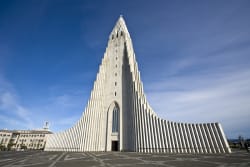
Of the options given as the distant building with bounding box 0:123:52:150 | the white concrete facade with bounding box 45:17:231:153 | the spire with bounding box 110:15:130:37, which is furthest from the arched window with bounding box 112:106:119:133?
the distant building with bounding box 0:123:52:150

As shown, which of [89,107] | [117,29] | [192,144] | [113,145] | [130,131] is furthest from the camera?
[117,29]

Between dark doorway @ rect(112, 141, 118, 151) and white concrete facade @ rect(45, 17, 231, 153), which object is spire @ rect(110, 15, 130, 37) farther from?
dark doorway @ rect(112, 141, 118, 151)

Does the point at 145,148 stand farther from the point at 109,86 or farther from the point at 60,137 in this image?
the point at 60,137

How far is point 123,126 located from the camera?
26953mm

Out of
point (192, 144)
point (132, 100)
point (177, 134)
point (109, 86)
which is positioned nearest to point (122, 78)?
point (109, 86)

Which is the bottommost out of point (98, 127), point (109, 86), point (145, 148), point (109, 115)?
point (145, 148)

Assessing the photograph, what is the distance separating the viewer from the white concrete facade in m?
19.4

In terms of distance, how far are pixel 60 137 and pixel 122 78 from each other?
57.4ft

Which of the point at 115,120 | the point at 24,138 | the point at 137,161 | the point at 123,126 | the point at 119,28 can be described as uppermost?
the point at 119,28

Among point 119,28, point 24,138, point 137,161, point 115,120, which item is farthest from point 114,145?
point 24,138

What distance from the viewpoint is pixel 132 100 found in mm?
26766

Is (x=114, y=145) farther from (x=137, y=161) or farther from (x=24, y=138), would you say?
(x=24, y=138)

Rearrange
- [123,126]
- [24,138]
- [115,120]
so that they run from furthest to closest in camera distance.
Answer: [24,138] < [115,120] < [123,126]

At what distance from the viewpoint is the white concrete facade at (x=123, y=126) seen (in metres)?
19.4
